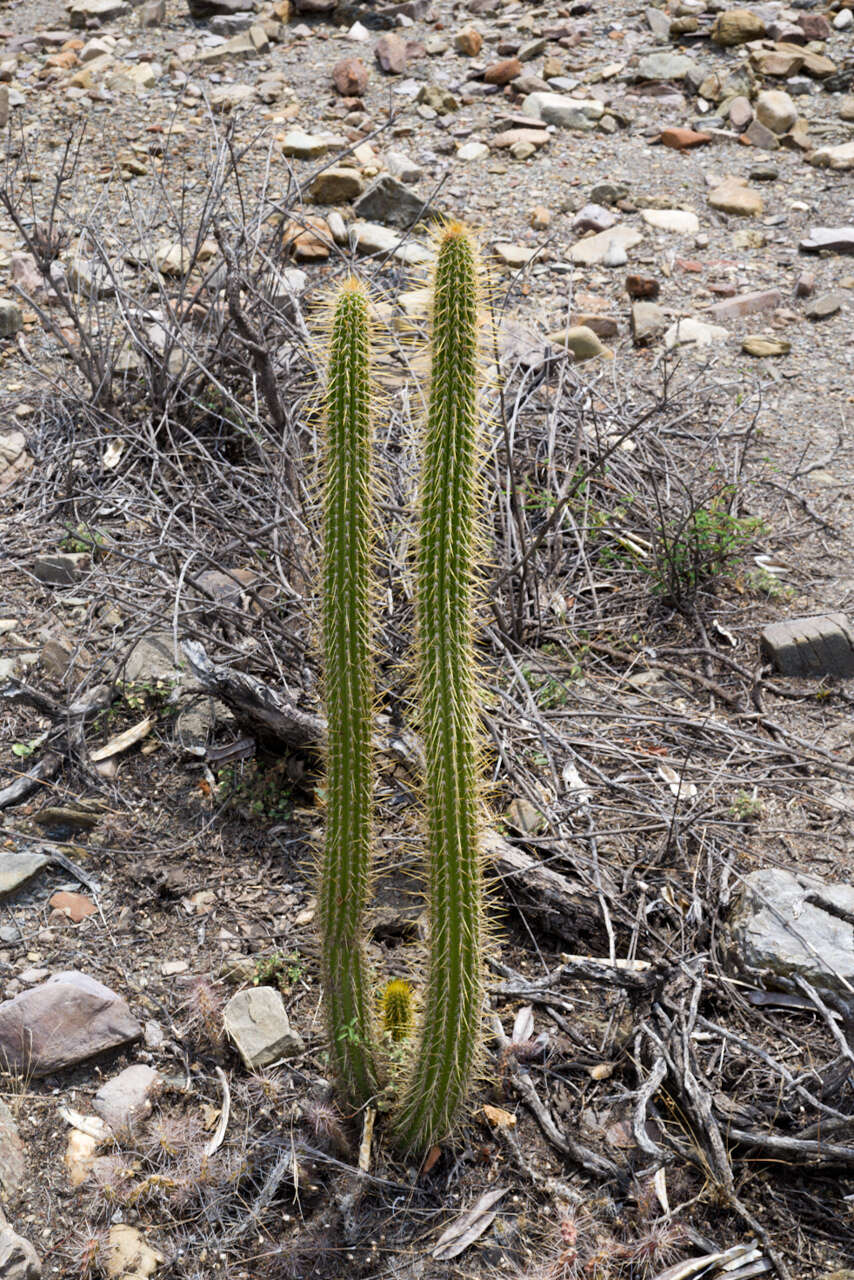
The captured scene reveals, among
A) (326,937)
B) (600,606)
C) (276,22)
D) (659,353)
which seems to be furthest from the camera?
(276,22)

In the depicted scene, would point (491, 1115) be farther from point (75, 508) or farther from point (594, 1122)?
point (75, 508)

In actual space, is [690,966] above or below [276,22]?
below

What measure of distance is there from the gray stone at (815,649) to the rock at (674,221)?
4014mm

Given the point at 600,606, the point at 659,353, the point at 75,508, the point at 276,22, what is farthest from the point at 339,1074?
the point at 276,22

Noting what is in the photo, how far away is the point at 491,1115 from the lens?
2.96 metres

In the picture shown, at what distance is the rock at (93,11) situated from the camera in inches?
383

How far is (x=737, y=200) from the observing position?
7742mm

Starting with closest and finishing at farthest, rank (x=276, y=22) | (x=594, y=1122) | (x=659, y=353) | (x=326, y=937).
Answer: (x=326, y=937)
(x=594, y=1122)
(x=659, y=353)
(x=276, y=22)

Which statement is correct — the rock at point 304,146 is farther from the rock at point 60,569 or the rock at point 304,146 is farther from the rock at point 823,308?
the rock at point 60,569

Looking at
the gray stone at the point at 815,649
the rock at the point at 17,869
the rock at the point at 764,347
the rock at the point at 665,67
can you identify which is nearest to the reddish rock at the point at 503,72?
the rock at the point at 665,67

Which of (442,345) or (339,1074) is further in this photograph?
Result: (339,1074)

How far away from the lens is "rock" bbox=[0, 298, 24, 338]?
642 cm

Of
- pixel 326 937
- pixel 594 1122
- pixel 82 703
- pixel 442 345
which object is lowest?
pixel 594 1122

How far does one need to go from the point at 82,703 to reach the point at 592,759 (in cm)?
178
